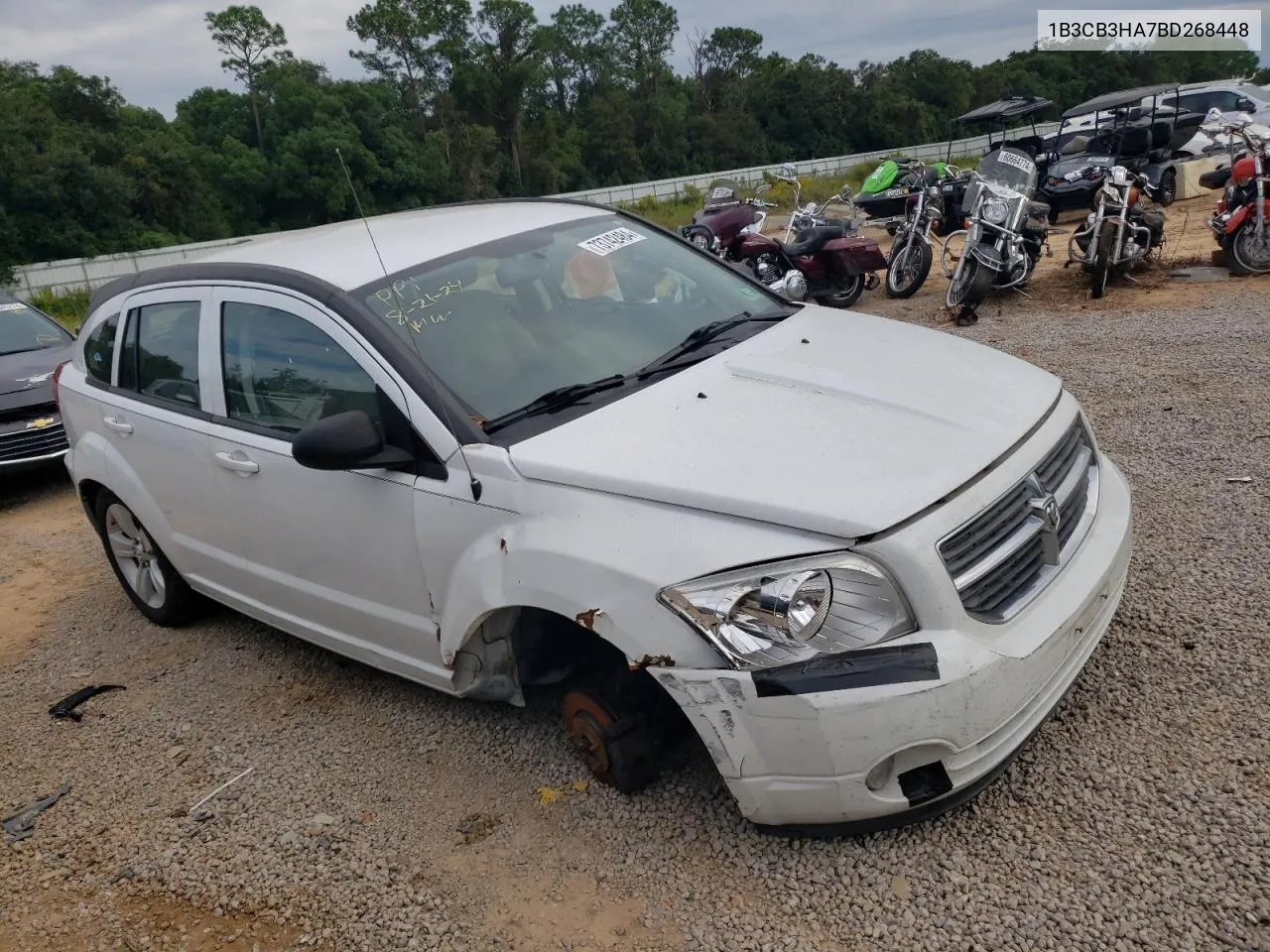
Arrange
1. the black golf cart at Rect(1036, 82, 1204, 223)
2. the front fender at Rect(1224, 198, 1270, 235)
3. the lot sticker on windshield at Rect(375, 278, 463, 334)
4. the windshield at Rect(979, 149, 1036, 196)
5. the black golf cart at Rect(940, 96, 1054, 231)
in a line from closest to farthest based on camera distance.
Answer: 1. the lot sticker on windshield at Rect(375, 278, 463, 334)
2. the front fender at Rect(1224, 198, 1270, 235)
3. the windshield at Rect(979, 149, 1036, 196)
4. the black golf cart at Rect(940, 96, 1054, 231)
5. the black golf cart at Rect(1036, 82, 1204, 223)

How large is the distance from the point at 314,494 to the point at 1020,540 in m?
2.25

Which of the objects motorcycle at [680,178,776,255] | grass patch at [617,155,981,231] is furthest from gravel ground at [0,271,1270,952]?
grass patch at [617,155,981,231]

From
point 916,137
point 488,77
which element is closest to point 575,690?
point 488,77

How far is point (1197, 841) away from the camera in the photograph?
244 cm

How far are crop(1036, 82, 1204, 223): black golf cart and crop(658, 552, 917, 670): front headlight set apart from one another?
14.0 metres

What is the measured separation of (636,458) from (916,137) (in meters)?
66.2

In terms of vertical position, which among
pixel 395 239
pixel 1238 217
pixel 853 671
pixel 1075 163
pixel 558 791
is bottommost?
pixel 558 791

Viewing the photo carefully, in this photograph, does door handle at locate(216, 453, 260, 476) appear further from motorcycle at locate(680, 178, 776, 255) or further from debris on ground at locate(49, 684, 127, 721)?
motorcycle at locate(680, 178, 776, 255)

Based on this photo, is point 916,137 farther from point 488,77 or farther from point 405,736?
point 405,736

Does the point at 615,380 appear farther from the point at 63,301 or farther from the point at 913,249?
the point at 63,301

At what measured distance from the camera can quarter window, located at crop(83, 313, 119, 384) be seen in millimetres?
4492

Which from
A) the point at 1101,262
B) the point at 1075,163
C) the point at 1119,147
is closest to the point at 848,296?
the point at 1101,262

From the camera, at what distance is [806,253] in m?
10.3

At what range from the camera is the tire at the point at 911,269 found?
10.6 metres
